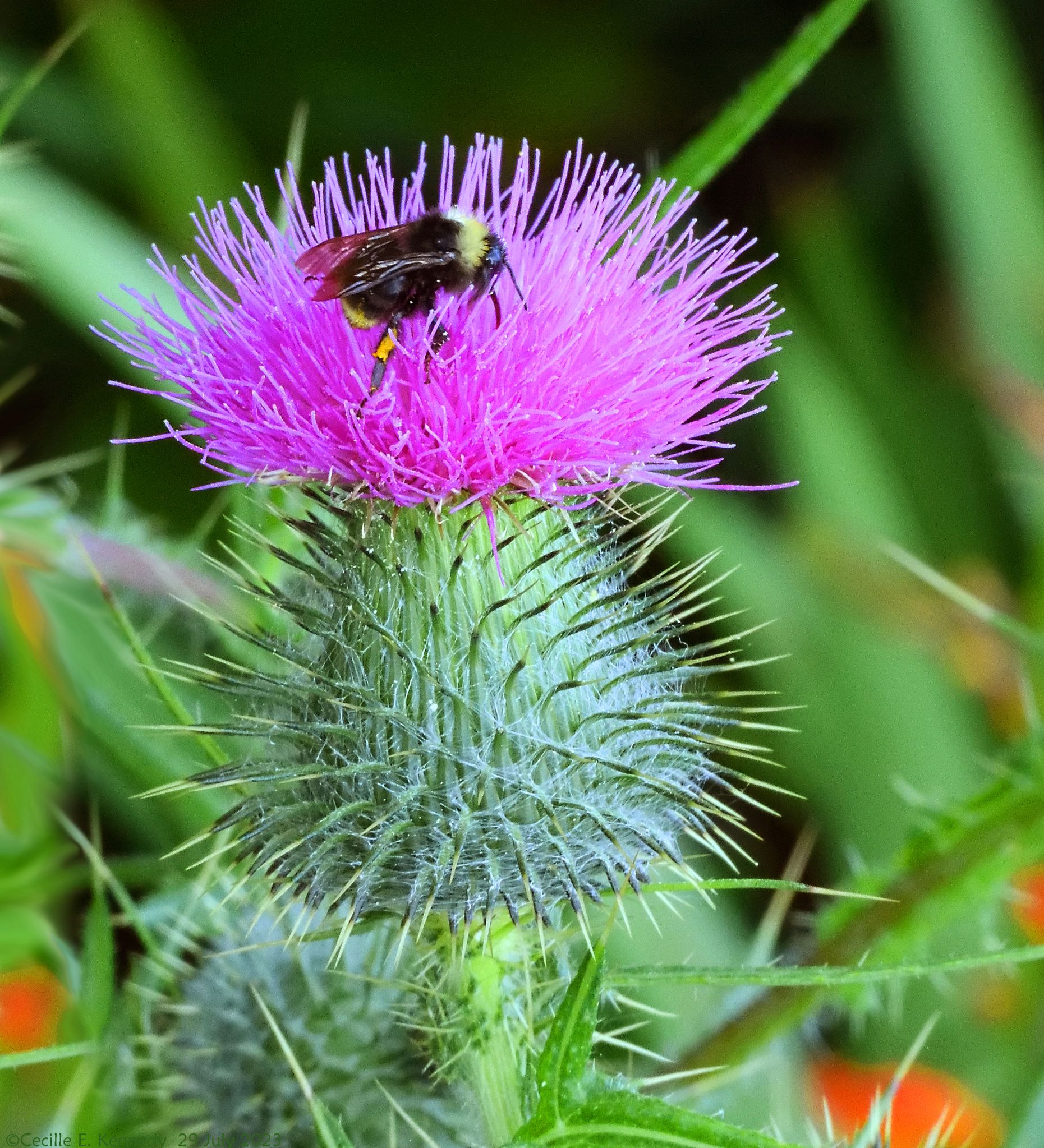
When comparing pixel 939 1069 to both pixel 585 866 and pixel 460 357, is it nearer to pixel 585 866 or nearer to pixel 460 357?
pixel 585 866

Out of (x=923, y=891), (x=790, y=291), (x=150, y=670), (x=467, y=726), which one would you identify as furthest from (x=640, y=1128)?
(x=790, y=291)

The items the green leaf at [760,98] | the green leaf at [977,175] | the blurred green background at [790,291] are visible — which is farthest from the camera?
the green leaf at [977,175]

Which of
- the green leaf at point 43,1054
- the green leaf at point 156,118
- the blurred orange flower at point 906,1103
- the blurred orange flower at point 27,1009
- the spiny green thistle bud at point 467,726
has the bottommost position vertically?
the blurred orange flower at point 906,1103

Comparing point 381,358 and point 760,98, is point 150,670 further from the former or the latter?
point 760,98

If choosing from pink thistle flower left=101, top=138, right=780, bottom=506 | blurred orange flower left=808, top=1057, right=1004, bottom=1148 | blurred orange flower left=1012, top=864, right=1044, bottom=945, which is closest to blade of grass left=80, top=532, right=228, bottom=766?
pink thistle flower left=101, top=138, right=780, bottom=506

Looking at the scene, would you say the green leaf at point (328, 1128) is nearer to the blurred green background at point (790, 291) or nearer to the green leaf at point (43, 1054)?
the green leaf at point (43, 1054)

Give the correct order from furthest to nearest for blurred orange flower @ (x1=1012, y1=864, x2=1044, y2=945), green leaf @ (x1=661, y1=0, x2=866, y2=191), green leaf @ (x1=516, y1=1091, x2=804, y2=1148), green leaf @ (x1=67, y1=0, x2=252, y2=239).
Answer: green leaf @ (x1=67, y1=0, x2=252, y2=239), blurred orange flower @ (x1=1012, y1=864, x2=1044, y2=945), green leaf @ (x1=661, y1=0, x2=866, y2=191), green leaf @ (x1=516, y1=1091, x2=804, y2=1148)

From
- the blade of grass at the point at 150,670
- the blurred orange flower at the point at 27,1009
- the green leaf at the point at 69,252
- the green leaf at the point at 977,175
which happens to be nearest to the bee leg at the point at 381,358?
the blade of grass at the point at 150,670

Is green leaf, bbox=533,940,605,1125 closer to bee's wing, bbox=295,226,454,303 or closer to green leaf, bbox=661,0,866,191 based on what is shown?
bee's wing, bbox=295,226,454,303

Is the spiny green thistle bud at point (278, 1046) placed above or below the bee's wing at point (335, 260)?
below

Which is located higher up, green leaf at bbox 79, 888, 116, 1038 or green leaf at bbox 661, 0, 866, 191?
green leaf at bbox 661, 0, 866, 191
